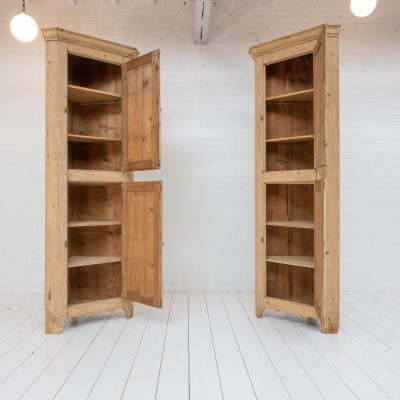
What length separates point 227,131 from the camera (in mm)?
4660

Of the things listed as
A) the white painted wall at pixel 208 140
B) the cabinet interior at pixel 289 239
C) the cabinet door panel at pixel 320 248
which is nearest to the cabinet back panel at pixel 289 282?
the cabinet interior at pixel 289 239

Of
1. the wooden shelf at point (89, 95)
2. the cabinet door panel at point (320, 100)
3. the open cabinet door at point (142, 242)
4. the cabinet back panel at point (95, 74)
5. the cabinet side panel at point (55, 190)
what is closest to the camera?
the cabinet door panel at point (320, 100)

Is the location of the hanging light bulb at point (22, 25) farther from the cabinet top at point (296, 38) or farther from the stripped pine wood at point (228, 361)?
the stripped pine wood at point (228, 361)

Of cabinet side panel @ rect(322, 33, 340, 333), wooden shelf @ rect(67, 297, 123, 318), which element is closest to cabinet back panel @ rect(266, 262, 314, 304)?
cabinet side panel @ rect(322, 33, 340, 333)

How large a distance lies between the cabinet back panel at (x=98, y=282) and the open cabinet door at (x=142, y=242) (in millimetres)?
305

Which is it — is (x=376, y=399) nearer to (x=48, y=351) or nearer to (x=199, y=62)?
(x=48, y=351)

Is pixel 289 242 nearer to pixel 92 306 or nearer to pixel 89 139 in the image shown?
pixel 92 306

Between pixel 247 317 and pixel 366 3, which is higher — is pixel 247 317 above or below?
below

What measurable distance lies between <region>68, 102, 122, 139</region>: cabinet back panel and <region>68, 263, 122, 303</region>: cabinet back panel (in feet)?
4.38

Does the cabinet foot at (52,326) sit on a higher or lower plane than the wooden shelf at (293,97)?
A: lower

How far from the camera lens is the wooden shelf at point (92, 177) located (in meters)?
3.32

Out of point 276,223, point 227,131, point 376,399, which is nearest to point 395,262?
point 276,223

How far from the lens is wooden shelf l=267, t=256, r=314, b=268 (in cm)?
345

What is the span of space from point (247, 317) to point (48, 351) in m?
1.75
